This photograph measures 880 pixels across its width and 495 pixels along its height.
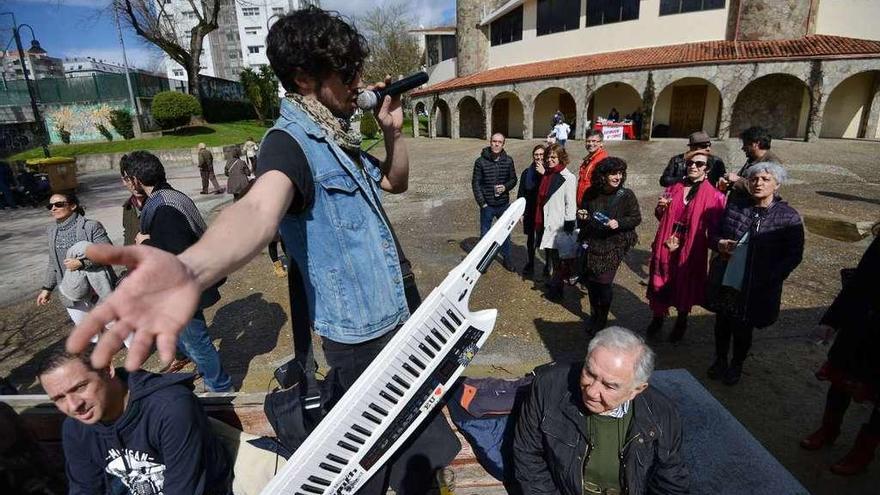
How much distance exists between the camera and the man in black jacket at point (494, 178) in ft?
20.3

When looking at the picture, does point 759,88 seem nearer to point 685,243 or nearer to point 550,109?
point 550,109

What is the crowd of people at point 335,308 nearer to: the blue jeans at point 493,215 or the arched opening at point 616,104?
the blue jeans at point 493,215

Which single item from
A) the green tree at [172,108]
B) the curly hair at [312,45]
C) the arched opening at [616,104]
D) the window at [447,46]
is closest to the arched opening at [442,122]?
the window at [447,46]

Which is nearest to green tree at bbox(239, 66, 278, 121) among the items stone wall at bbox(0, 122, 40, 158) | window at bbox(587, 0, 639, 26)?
stone wall at bbox(0, 122, 40, 158)

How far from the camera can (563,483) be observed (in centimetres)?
206

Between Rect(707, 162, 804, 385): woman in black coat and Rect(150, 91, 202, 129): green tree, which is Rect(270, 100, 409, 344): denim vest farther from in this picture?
Rect(150, 91, 202, 129): green tree

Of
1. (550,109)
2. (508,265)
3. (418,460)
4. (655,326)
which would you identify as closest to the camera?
(418,460)

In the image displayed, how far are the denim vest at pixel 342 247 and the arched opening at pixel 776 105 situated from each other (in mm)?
23600

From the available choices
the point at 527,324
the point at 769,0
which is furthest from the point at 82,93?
the point at 769,0

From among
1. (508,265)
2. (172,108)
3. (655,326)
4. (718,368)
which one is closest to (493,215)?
(508,265)

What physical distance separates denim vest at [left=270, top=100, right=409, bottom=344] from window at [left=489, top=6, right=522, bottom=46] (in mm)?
28020

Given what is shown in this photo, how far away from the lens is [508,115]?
94.4ft

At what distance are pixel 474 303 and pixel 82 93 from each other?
Result: 92.9 ft

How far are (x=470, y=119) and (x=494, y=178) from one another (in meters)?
25.2
